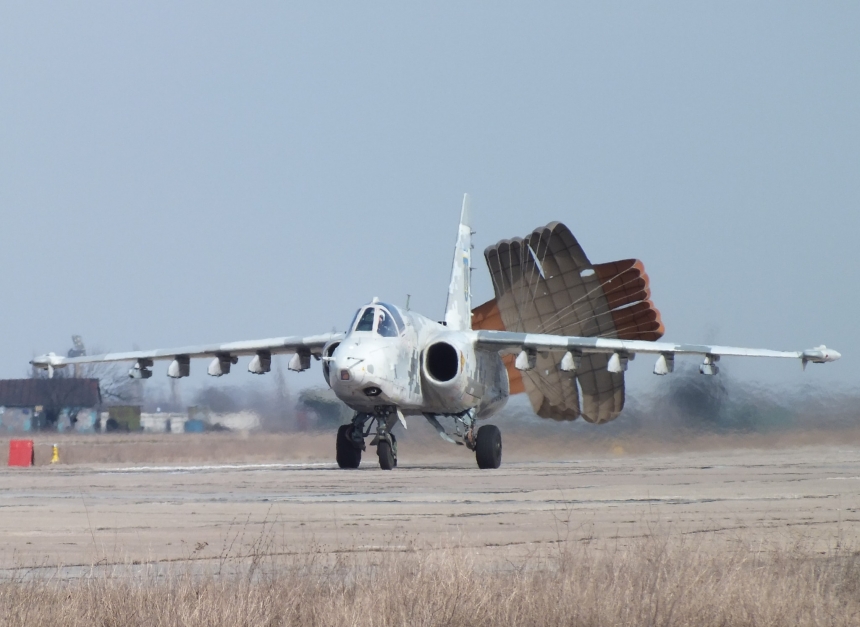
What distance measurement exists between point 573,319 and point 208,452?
33.7ft

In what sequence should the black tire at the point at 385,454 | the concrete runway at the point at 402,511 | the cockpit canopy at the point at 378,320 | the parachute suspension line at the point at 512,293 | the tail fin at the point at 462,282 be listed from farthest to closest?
the parachute suspension line at the point at 512,293 < the tail fin at the point at 462,282 < the black tire at the point at 385,454 < the cockpit canopy at the point at 378,320 < the concrete runway at the point at 402,511

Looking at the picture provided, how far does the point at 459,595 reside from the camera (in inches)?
247

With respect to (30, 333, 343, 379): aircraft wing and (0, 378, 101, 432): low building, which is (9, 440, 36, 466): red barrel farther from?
(0, 378, 101, 432): low building

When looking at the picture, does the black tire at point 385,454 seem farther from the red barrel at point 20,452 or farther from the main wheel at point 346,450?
the red barrel at point 20,452

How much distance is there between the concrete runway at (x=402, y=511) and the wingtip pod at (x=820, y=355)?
4.55 meters

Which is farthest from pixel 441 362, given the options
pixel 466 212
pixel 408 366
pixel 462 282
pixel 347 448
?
pixel 466 212

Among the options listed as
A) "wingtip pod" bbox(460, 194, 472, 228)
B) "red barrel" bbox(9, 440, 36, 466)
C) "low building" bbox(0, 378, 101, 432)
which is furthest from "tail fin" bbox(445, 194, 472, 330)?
"low building" bbox(0, 378, 101, 432)

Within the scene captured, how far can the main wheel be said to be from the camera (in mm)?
24422

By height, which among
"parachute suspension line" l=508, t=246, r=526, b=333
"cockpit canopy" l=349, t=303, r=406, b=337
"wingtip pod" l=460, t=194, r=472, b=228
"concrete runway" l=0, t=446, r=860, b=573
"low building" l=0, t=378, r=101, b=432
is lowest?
"concrete runway" l=0, t=446, r=860, b=573

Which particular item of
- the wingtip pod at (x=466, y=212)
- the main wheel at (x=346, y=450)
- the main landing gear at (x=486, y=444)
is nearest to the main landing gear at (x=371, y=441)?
the main wheel at (x=346, y=450)

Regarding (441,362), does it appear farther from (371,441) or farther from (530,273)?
(530,273)

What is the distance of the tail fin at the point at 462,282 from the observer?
28203mm

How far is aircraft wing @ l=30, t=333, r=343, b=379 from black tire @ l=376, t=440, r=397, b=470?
3.28 m

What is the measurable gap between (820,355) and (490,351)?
6.78m
